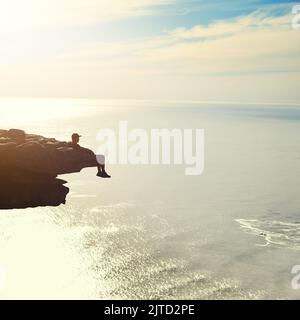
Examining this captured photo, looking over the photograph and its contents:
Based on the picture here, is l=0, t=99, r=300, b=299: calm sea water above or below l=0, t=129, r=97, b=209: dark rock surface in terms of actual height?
below

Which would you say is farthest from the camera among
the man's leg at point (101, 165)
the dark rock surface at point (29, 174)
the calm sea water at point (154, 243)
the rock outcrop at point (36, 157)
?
the man's leg at point (101, 165)

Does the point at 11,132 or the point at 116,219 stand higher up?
the point at 11,132

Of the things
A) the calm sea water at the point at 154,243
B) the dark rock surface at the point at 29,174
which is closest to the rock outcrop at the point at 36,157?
the dark rock surface at the point at 29,174

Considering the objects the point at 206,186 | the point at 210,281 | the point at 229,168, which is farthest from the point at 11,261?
the point at 229,168

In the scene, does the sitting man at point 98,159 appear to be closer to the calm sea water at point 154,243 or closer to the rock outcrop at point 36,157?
the rock outcrop at point 36,157

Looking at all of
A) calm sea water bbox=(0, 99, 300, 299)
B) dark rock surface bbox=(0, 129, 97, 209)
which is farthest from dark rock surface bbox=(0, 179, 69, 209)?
calm sea water bbox=(0, 99, 300, 299)

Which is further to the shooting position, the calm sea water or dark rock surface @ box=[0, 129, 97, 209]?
dark rock surface @ box=[0, 129, 97, 209]

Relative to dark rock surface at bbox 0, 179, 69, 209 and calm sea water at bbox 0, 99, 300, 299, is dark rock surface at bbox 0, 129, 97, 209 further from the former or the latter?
calm sea water at bbox 0, 99, 300, 299
